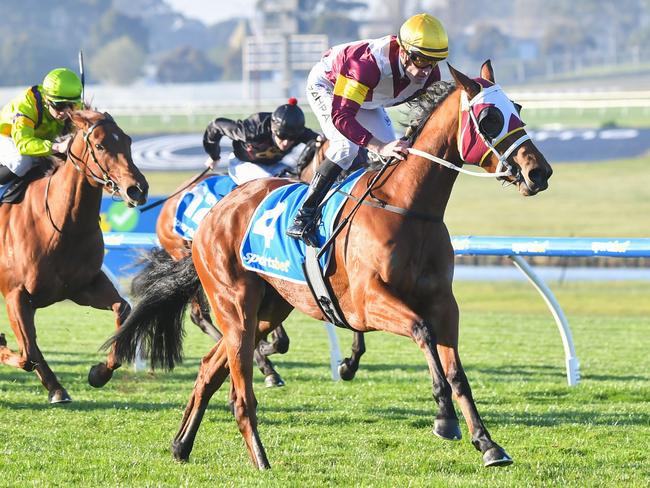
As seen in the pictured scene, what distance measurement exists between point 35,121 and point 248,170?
1609mm

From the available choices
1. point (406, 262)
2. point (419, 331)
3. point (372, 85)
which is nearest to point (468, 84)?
point (372, 85)

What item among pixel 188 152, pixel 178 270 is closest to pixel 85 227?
pixel 178 270

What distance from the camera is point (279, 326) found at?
718 cm

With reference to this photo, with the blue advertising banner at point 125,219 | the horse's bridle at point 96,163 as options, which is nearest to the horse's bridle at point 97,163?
the horse's bridle at point 96,163

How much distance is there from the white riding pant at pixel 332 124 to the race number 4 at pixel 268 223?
1.10 ft

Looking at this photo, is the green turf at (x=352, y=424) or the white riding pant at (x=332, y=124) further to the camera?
the white riding pant at (x=332, y=124)

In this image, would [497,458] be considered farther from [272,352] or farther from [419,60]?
[272,352]

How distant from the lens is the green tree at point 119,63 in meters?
86.4

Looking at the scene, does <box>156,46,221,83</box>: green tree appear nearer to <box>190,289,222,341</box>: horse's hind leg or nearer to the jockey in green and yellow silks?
<box>190,289,222,341</box>: horse's hind leg

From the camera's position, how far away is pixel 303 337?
10906 millimetres

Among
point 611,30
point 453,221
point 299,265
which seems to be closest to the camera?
point 299,265

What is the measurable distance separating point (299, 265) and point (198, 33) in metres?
133

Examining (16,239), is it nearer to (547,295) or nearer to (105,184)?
(105,184)

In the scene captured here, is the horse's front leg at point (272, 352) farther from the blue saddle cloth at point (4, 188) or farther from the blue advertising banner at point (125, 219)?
the blue advertising banner at point (125, 219)
